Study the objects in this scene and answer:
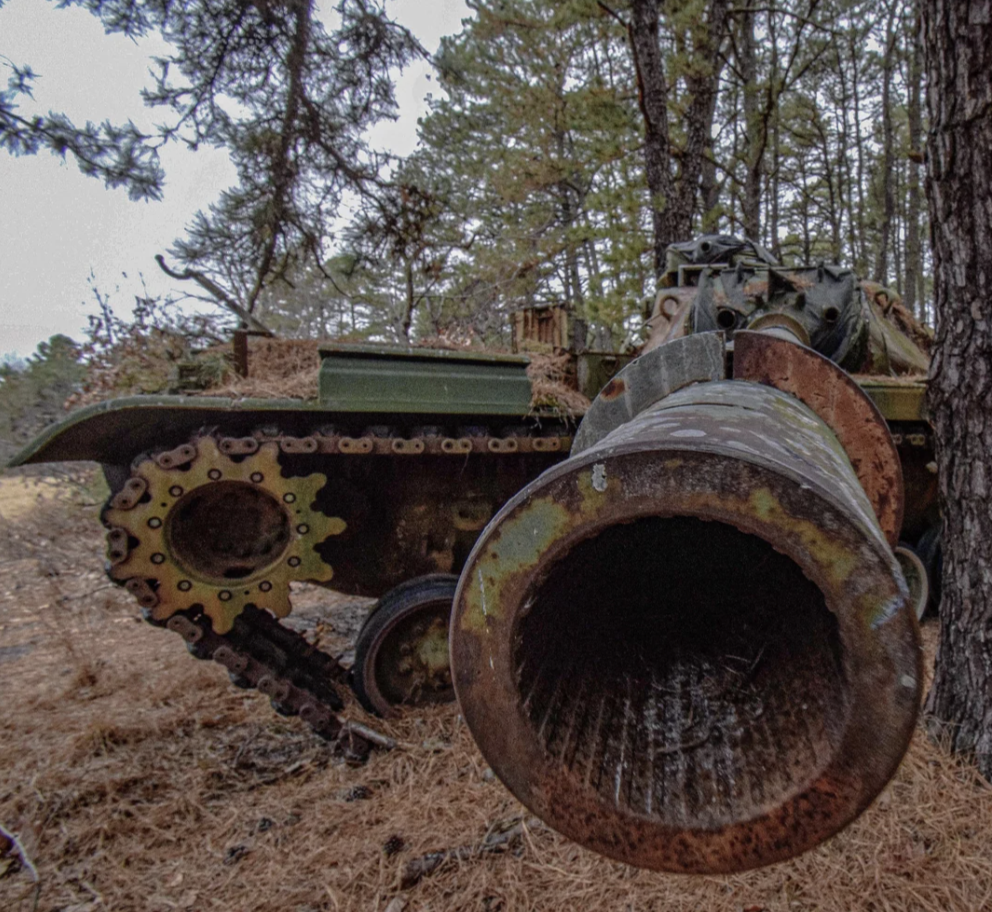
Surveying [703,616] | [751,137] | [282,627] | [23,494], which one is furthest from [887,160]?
[23,494]

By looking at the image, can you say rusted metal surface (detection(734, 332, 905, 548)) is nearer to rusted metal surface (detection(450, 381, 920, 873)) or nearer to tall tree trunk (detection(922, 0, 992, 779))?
rusted metal surface (detection(450, 381, 920, 873))

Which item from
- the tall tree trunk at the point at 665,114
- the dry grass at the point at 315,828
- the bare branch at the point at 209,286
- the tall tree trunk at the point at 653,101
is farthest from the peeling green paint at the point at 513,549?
the tall tree trunk at the point at 653,101

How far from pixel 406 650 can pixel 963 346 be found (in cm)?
305

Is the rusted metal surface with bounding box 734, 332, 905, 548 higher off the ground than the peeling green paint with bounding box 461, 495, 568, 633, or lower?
higher

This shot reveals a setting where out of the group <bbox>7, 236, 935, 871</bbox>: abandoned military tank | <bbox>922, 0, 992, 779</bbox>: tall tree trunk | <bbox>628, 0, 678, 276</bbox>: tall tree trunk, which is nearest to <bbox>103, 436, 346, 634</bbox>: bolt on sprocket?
<bbox>7, 236, 935, 871</bbox>: abandoned military tank

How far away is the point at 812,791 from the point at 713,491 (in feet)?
1.34

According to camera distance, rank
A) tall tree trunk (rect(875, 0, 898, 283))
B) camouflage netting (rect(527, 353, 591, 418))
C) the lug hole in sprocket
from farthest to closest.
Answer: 1. tall tree trunk (rect(875, 0, 898, 283))
2. camouflage netting (rect(527, 353, 591, 418))
3. the lug hole in sprocket

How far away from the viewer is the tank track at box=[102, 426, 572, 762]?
317 cm

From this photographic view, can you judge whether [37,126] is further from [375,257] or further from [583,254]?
[583,254]

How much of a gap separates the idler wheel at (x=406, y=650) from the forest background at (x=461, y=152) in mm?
2092

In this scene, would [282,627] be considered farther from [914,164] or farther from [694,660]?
[914,164]

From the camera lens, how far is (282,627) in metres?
3.89

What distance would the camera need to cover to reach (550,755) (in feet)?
3.11

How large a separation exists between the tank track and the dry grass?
26cm
